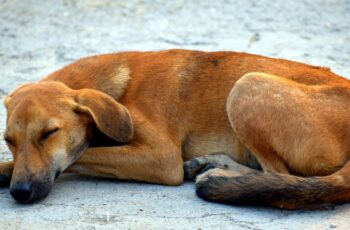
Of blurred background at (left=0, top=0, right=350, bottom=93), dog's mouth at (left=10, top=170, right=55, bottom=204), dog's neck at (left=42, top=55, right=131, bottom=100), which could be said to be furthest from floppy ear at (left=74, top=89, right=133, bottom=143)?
blurred background at (left=0, top=0, right=350, bottom=93)

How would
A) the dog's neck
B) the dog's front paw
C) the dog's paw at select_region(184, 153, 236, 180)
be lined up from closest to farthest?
1. the dog's front paw
2. the dog's paw at select_region(184, 153, 236, 180)
3. the dog's neck

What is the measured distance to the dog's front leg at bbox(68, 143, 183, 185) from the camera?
17.7 feet

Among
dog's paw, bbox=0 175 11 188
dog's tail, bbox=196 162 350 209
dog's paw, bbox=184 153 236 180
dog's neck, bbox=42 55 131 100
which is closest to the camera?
dog's tail, bbox=196 162 350 209

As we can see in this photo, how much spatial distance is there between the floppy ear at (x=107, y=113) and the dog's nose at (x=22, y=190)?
0.61 metres

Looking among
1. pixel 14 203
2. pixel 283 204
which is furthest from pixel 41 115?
pixel 283 204

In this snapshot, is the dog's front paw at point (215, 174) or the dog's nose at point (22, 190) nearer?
the dog's nose at point (22, 190)

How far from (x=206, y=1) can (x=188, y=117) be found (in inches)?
190

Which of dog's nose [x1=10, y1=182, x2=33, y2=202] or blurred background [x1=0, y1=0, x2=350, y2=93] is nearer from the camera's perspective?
dog's nose [x1=10, y1=182, x2=33, y2=202]

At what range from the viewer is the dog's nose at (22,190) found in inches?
194

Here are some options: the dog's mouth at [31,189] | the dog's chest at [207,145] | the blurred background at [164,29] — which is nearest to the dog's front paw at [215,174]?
the dog's chest at [207,145]

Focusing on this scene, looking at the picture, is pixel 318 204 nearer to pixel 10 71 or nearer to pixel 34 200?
pixel 34 200

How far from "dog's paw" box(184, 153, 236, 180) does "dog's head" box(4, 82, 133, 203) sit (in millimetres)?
513

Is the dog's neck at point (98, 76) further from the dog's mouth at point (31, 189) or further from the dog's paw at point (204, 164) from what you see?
the dog's mouth at point (31, 189)

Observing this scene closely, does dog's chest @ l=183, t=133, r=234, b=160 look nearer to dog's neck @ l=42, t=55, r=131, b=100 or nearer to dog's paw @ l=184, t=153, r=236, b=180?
dog's paw @ l=184, t=153, r=236, b=180
